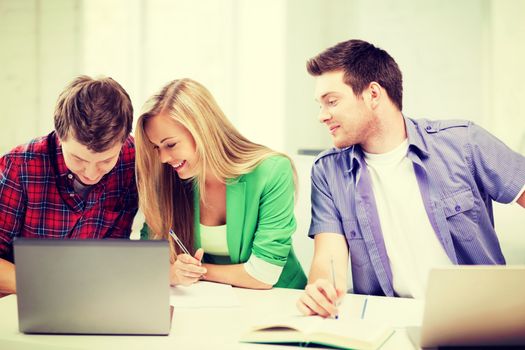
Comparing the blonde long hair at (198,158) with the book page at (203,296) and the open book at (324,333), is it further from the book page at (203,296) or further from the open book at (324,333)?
the open book at (324,333)

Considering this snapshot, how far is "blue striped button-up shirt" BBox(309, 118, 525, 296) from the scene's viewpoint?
1.68 metres

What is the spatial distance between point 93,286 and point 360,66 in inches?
40.6

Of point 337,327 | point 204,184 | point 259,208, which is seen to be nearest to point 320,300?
point 337,327

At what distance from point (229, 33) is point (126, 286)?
215 cm

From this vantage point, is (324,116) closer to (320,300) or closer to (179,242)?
(179,242)

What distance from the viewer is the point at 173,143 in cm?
169

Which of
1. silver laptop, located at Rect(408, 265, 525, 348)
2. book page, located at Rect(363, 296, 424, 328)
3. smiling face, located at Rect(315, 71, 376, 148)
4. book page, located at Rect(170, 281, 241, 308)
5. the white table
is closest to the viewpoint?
silver laptop, located at Rect(408, 265, 525, 348)

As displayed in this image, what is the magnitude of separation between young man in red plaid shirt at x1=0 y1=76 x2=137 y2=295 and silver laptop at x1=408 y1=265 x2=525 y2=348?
A: 0.92 m

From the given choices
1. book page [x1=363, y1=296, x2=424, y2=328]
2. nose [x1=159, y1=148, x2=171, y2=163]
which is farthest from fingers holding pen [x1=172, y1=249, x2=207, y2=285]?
book page [x1=363, y1=296, x2=424, y2=328]

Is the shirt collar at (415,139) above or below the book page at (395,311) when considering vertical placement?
above

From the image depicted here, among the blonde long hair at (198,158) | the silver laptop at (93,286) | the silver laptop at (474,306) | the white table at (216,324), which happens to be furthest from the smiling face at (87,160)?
the silver laptop at (474,306)

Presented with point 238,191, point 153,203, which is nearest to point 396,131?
point 238,191

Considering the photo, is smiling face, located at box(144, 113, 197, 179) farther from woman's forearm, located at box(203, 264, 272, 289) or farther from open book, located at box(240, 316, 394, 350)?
open book, located at box(240, 316, 394, 350)

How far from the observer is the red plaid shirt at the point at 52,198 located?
165cm
